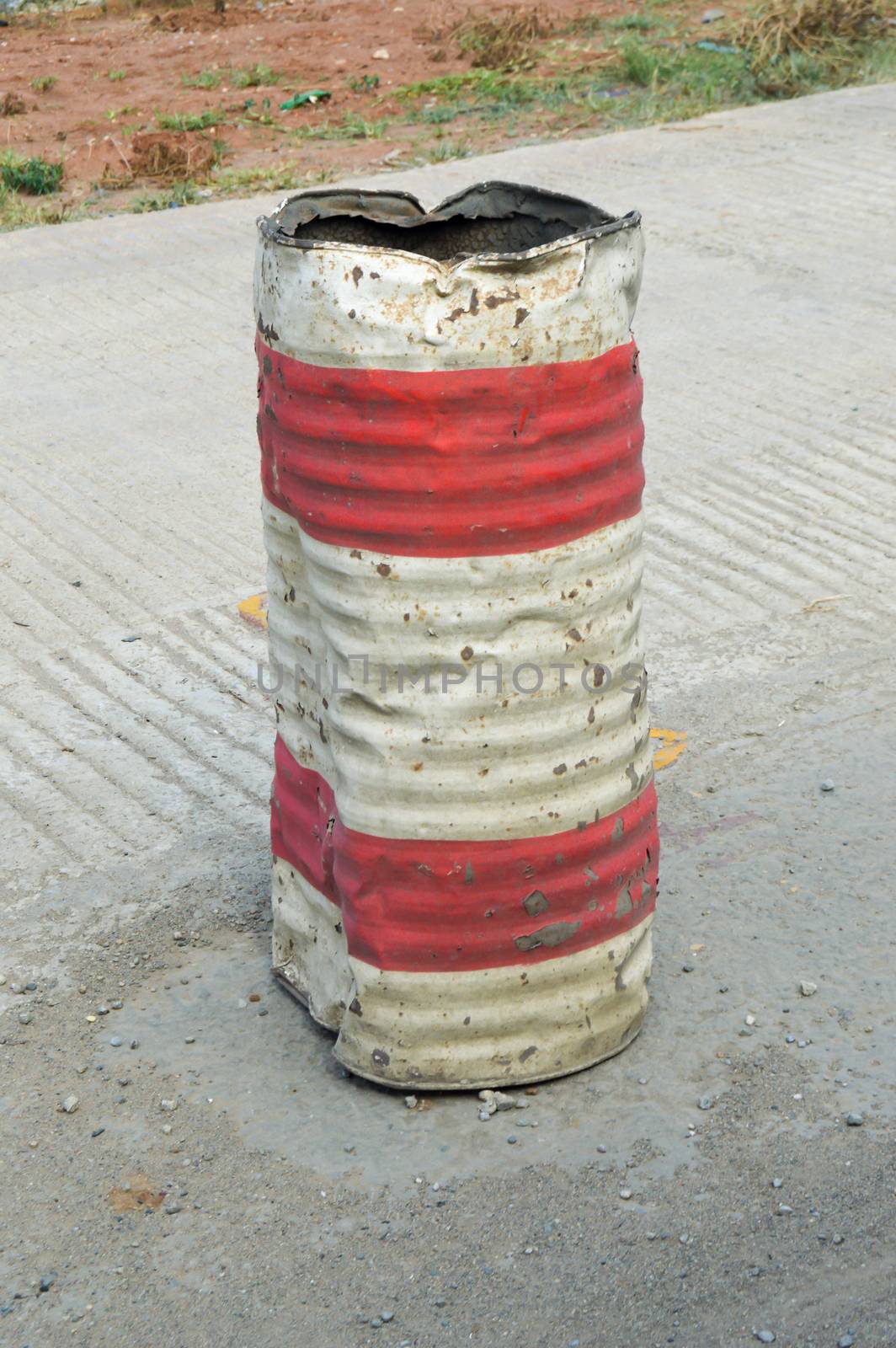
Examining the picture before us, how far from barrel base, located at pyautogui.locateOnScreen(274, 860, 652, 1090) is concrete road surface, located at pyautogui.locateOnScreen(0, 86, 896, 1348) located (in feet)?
0.24

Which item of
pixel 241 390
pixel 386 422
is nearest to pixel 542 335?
pixel 386 422

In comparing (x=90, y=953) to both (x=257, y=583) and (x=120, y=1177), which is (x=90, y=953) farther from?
(x=257, y=583)

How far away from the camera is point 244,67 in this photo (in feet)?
39.9

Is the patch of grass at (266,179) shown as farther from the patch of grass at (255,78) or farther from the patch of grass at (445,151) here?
the patch of grass at (255,78)

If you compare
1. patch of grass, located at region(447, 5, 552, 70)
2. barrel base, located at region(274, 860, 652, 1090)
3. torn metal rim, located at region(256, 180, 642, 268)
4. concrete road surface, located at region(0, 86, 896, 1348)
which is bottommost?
concrete road surface, located at region(0, 86, 896, 1348)

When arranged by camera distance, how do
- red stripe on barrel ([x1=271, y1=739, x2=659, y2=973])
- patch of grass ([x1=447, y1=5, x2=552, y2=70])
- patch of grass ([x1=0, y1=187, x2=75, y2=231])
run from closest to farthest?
red stripe on barrel ([x1=271, y1=739, x2=659, y2=973]) < patch of grass ([x1=0, y1=187, x2=75, y2=231]) < patch of grass ([x1=447, y1=5, x2=552, y2=70])

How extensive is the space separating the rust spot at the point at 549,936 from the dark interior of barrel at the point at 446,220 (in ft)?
4.18

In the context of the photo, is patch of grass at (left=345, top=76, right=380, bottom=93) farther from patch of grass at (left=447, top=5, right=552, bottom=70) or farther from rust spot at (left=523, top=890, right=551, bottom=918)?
rust spot at (left=523, top=890, right=551, bottom=918)

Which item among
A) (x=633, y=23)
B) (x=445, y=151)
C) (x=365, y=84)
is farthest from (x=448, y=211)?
(x=633, y=23)

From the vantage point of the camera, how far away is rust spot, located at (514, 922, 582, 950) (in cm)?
284

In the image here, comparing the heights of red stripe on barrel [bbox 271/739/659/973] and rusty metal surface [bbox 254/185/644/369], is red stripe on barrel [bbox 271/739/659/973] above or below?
below

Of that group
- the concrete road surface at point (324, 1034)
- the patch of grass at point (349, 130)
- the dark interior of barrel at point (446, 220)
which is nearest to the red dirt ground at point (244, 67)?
the patch of grass at point (349, 130)

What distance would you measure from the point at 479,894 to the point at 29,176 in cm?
737

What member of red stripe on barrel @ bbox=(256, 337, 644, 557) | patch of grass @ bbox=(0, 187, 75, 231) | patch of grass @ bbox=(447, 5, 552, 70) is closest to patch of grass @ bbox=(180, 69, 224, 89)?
patch of grass @ bbox=(447, 5, 552, 70)
